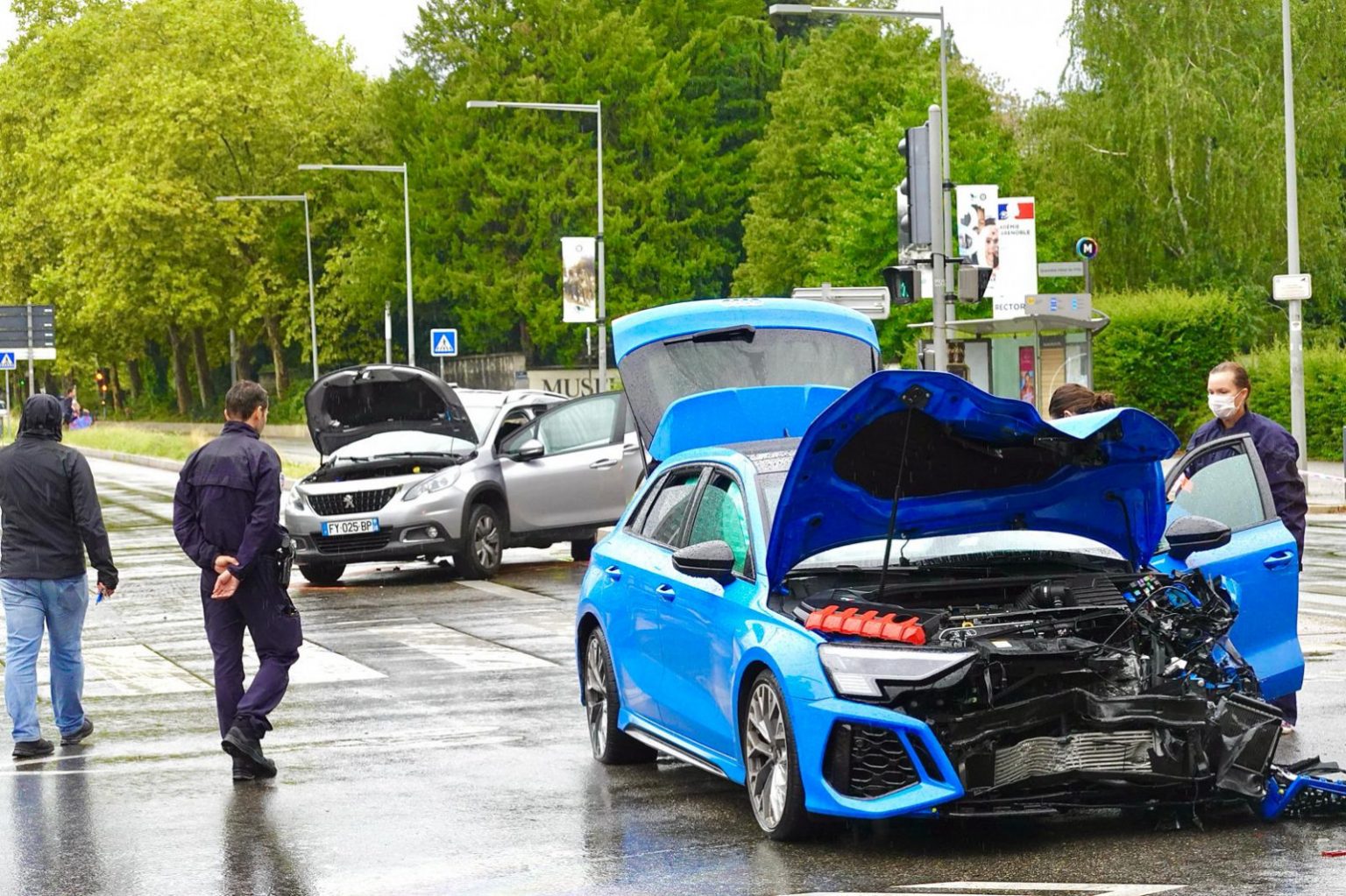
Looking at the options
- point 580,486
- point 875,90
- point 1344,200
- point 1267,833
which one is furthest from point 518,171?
point 1267,833

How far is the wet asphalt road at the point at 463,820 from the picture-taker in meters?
7.17

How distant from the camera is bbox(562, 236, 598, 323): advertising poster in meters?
41.8

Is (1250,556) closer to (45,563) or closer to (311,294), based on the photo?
(45,563)

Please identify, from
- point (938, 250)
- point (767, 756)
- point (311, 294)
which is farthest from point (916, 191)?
point (311, 294)

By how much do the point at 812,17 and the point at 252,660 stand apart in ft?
237

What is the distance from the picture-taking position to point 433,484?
19875 millimetres

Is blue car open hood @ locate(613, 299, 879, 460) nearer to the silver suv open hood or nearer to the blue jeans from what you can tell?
the silver suv open hood

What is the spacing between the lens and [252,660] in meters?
14.4

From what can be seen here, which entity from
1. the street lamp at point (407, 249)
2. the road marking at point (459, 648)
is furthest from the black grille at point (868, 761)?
the street lamp at point (407, 249)

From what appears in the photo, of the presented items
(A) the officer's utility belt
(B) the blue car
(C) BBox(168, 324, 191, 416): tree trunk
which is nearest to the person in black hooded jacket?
(A) the officer's utility belt

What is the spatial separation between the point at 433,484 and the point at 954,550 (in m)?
12.1

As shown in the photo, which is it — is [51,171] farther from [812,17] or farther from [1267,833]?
[1267,833]

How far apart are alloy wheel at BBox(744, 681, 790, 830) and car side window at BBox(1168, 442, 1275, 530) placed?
289 cm

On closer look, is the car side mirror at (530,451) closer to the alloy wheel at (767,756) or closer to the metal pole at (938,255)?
the metal pole at (938,255)
